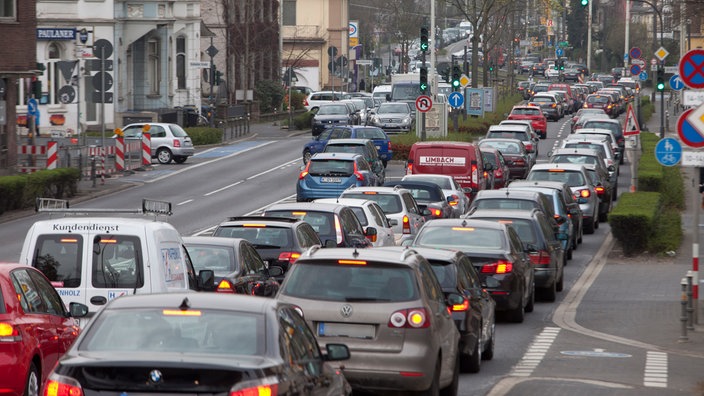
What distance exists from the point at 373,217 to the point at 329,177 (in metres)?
9.03

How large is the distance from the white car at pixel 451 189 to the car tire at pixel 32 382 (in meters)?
21.6

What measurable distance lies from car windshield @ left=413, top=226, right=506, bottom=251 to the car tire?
8.35 meters

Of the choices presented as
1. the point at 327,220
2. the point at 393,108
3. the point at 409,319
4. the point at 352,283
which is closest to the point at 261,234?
the point at 327,220

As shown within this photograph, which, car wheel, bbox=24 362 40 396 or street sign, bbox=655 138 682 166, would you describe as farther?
street sign, bbox=655 138 682 166

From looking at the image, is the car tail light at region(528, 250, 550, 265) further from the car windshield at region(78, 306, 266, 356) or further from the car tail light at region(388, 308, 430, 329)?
the car windshield at region(78, 306, 266, 356)

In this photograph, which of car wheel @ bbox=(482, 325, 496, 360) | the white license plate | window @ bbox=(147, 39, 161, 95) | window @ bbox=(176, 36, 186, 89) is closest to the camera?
the white license plate

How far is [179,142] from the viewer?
52.2 metres

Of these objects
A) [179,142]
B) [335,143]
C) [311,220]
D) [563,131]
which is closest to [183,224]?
[335,143]

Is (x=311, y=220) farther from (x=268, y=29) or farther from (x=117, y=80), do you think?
(x=268, y=29)

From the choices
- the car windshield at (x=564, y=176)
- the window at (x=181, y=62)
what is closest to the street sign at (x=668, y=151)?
the car windshield at (x=564, y=176)

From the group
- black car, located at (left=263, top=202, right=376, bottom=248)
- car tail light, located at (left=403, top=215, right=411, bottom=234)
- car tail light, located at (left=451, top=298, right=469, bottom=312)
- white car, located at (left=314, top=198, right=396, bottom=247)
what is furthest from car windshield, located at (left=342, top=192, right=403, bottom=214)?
car tail light, located at (left=451, top=298, right=469, bottom=312)

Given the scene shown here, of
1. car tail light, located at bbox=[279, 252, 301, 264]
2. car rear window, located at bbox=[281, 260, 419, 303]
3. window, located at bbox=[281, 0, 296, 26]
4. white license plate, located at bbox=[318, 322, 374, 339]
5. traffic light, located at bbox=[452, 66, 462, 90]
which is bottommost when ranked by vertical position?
car tail light, located at bbox=[279, 252, 301, 264]

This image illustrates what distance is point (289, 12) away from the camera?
11562 centimetres

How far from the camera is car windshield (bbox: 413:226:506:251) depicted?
63.3 ft
